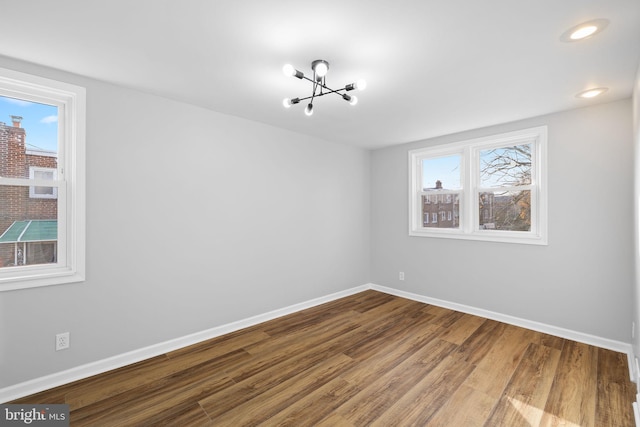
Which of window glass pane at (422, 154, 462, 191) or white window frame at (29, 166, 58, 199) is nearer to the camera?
white window frame at (29, 166, 58, 199)

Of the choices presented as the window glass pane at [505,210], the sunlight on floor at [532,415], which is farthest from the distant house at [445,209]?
the sunlight on floor at [532,415]

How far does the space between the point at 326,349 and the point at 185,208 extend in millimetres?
2054

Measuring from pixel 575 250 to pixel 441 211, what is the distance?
1610mm

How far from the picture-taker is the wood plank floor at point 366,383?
6.48 feet

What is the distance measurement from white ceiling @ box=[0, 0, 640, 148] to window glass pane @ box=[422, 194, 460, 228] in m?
1.54

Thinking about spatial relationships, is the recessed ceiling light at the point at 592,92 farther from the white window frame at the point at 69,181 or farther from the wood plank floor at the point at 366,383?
the white window frame at the point at 69,181

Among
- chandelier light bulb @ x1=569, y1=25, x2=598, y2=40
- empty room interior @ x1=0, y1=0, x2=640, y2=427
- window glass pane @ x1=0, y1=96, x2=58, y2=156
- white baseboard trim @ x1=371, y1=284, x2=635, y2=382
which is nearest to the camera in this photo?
chandelier light bulb @ x1=569, y1=25, x2=598, y2=40

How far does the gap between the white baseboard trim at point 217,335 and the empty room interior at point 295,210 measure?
0.02m

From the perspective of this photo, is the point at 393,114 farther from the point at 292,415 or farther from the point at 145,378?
the point at 145,378

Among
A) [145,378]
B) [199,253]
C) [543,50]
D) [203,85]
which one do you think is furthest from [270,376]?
[543,50]

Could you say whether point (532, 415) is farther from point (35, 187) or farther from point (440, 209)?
point (35, 187)

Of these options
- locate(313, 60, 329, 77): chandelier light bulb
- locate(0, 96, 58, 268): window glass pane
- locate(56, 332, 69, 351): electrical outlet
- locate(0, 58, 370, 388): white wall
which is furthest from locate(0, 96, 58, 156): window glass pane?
locate(313, 60, 329, 77): chandelier light bulb

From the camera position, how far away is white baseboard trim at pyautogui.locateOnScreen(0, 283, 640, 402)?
7.23ft

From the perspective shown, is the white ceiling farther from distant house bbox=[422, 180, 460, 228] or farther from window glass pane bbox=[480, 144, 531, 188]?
distant house bbox=[422, 180, 460, 228]
